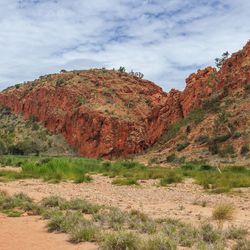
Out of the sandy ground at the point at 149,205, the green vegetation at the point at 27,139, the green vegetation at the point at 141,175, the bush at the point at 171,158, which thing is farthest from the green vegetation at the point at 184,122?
the sandy ground at the point at 149,205

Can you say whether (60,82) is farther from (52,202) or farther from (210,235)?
(210,235)

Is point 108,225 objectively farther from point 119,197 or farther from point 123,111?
point 123,111

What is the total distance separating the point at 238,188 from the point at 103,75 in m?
76.7

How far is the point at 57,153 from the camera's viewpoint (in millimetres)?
82500

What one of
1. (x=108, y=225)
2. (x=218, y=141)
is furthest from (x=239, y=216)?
(x=218, y=141)

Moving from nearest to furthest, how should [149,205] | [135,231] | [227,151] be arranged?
[135,231], [149,205], [227,151]

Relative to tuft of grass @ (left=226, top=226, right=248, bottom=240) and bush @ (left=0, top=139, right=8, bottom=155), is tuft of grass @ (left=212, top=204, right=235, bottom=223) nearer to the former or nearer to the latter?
tuft of grass @ (left=226, top=226, right=248, bottom=240)

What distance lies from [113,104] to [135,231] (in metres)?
75.5

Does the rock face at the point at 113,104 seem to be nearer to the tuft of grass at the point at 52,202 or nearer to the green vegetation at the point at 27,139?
the green vegetation at the point at 27,139

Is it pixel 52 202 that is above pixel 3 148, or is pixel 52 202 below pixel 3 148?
below

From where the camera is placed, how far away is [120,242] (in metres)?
9.74

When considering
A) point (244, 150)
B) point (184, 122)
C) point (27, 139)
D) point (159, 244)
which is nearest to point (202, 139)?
point (244, 150)

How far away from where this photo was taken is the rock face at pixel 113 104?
237ft

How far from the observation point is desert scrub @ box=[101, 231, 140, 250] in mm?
9706
